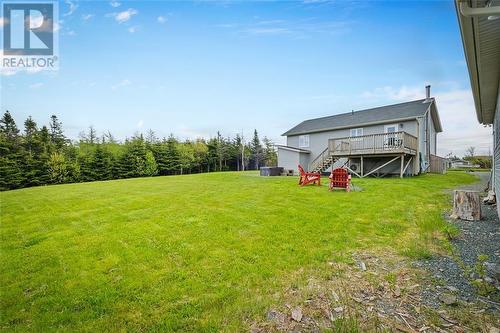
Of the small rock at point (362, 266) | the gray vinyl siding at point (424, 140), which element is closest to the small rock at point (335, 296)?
the small rock at point (362, 266)

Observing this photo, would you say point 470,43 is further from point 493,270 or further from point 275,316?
point 275,316

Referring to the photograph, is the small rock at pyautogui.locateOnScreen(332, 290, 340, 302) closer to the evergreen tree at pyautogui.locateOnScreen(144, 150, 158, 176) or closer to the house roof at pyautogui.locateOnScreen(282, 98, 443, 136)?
the house roof at pyautogui.locateOnScreen(282, 98, 443, 136)

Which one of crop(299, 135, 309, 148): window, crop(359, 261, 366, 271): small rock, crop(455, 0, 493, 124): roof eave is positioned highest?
crop(299, 135, 309, 148): window

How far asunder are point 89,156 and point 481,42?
34.2 meters

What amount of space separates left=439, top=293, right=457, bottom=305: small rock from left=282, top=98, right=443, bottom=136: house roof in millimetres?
15853

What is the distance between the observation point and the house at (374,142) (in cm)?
1468

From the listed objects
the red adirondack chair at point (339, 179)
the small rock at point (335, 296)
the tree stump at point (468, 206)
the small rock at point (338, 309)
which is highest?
the red adirondack chair at point (339, 179)

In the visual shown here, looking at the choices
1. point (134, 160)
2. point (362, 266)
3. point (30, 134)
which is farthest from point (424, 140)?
point (30, 134)

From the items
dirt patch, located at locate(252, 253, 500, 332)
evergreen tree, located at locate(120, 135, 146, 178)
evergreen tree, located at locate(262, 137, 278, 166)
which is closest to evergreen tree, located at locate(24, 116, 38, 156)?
evergreen tree, located at locate(120, 135, 146, 178)

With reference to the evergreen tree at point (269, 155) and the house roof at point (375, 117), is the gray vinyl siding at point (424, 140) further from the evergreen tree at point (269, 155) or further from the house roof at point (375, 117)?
the evergreen tree at point (269, 155)

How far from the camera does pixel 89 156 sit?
28.7m

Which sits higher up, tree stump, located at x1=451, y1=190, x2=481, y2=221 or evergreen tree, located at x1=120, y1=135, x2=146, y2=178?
→ evergreen tree, located at x1=120, y1=135, x2=146, y2=178

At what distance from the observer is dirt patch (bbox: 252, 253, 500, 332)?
2123mm

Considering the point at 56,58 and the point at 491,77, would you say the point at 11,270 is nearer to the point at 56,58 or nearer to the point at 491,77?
the point at 56,58
